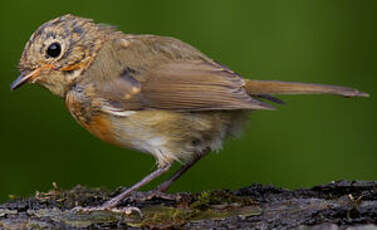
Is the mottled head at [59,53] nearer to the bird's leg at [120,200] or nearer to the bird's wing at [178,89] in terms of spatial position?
the bird's wing at [178,89]

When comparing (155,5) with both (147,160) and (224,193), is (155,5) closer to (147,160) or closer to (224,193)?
(147,160)

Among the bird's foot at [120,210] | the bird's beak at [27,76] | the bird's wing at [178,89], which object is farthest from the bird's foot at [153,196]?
the bird's beak at [27,76]

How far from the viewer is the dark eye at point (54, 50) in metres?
4.64

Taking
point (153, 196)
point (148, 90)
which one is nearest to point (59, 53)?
point (148, 90)

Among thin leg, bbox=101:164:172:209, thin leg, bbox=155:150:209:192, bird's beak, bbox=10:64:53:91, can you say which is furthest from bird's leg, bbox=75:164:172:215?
bird's beak, bbox=10:64:53:91

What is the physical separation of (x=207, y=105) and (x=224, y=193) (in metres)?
0.59

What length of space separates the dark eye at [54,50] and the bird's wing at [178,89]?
410 mm

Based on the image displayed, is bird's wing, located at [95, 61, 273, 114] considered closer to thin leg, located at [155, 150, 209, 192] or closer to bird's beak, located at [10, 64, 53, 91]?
bird's beak, located at [10, 64, 53, 91]

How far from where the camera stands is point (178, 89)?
4578 mm

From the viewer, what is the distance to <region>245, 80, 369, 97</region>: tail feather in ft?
14.2

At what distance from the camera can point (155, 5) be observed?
5527 mm

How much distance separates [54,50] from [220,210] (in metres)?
1.66

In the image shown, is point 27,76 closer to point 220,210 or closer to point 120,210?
point 120,210

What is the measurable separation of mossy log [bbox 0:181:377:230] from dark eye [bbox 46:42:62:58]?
3.06ft
